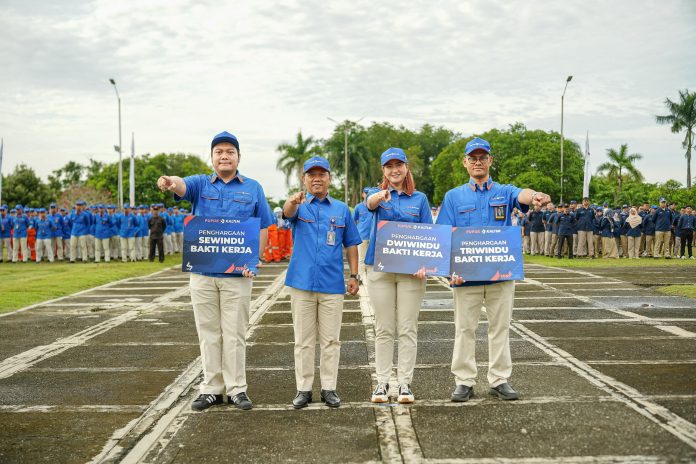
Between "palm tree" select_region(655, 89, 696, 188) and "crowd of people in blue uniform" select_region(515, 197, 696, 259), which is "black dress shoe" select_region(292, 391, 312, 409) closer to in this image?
"crowd of people in blue uniform" select_region(515, 197, 696, 259)

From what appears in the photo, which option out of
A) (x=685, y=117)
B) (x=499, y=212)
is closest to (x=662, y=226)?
(x=499, y=212)

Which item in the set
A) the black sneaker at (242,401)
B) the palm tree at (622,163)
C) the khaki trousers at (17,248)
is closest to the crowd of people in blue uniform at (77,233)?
the khaki trousers at (17,248)

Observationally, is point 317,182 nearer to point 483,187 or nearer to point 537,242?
point 483,187

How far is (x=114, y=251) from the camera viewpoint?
2733cm

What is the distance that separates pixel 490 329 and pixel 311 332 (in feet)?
5.20

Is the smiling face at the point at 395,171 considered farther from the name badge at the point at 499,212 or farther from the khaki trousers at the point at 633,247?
the khaki trousers at the point at 633,247

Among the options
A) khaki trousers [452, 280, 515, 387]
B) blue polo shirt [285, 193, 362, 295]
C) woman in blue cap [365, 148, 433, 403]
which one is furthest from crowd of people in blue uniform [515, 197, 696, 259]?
blue polo shirt [285, 193, 362, 295]

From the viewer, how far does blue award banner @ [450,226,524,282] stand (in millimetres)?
5973

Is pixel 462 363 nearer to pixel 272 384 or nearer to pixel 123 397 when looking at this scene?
pixel 272 384

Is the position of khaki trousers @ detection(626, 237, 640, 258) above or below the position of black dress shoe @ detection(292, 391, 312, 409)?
above

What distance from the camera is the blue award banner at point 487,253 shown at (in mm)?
5973

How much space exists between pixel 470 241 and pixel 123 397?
11.1 ft

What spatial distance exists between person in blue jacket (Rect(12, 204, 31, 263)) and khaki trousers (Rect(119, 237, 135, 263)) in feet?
12.4

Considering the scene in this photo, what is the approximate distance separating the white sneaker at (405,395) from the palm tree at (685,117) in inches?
2403
